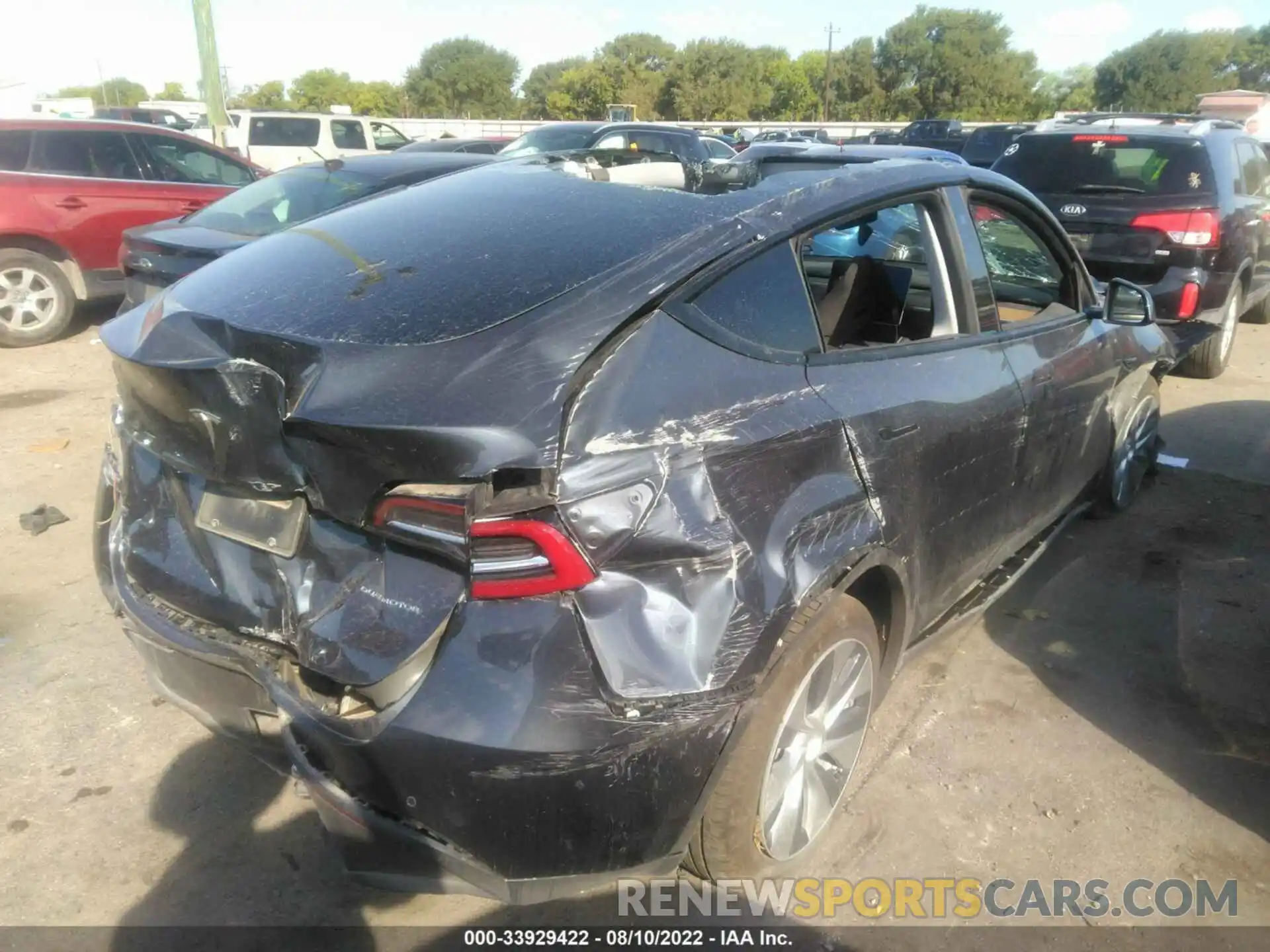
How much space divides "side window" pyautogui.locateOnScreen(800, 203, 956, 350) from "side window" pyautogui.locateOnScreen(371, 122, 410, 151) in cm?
1620

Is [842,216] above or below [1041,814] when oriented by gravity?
above

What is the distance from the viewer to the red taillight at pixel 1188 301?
6648 millimetres

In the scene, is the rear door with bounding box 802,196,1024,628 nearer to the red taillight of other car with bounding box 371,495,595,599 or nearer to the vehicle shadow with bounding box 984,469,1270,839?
the vehicle shadow with bounding box 984,469,1270,839

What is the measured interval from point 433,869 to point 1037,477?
2505 millimetres

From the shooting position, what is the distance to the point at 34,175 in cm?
817

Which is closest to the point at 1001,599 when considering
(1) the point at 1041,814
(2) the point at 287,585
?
(1) the point at 1041,814

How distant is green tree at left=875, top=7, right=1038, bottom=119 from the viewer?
68.9 m

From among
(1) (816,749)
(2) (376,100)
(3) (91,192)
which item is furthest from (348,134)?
(2) (376,100)

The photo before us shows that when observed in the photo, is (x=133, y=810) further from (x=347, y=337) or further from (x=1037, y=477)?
(x=1037, y=477)

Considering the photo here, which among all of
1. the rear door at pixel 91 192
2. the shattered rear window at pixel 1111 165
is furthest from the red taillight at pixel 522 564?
the rear door at pixel 91 192

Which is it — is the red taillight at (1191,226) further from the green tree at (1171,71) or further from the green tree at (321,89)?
the green tree at (321,89)

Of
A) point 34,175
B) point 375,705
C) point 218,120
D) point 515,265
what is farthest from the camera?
point 218,120

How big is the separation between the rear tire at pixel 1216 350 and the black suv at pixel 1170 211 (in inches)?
0.4

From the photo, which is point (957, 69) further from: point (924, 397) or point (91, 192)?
point (924, 397)
